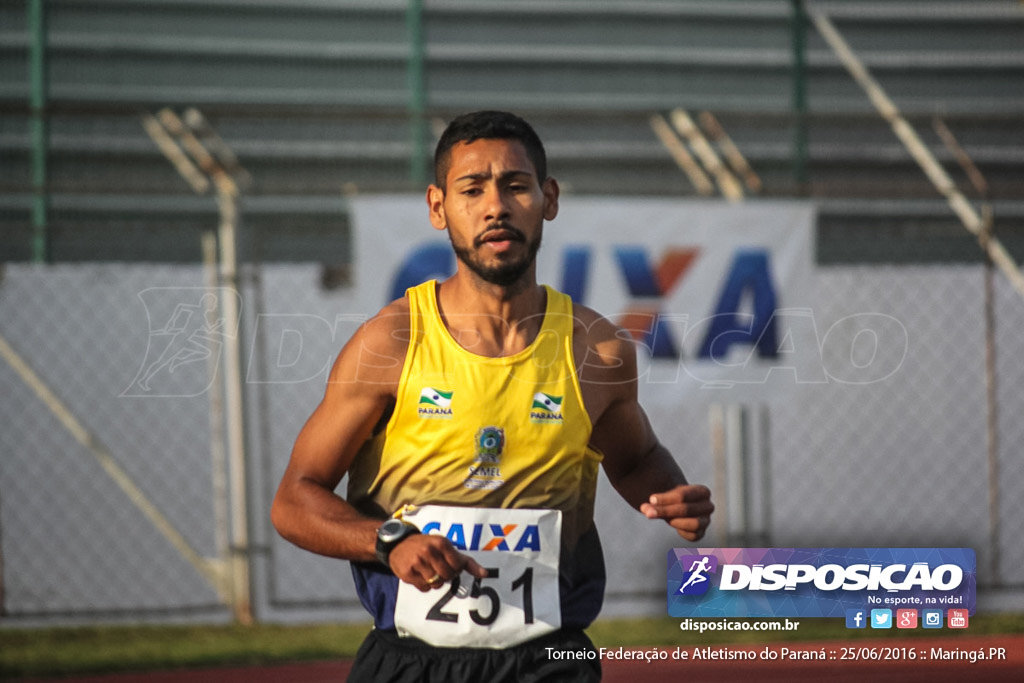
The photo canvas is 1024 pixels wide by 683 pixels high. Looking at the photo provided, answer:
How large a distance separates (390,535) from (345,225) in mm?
3974

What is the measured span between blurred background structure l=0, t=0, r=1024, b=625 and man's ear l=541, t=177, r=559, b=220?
3.23 metres

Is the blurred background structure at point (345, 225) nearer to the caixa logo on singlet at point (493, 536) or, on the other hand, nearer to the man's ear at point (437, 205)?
the man's ear at point (437, 205)

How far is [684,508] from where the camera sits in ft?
8.20

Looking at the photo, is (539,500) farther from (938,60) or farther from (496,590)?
(938,60)

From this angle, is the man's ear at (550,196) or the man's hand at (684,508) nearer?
the man's hand at (684,508)

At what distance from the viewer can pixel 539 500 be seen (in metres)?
2.51

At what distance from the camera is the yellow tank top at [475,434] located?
246 cm

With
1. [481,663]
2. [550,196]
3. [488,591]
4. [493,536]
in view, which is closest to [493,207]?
[550,196]

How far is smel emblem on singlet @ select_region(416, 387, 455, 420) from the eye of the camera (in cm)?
245

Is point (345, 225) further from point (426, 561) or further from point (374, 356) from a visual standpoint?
point (426, 561)

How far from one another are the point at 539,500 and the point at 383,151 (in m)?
5.12

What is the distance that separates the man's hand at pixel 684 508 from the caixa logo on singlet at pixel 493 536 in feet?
0.79

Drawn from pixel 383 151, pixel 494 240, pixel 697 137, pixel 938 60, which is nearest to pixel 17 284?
pixel 383 151

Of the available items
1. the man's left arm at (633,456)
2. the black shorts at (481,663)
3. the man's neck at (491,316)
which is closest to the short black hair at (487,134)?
the man's neck at (491,316)
